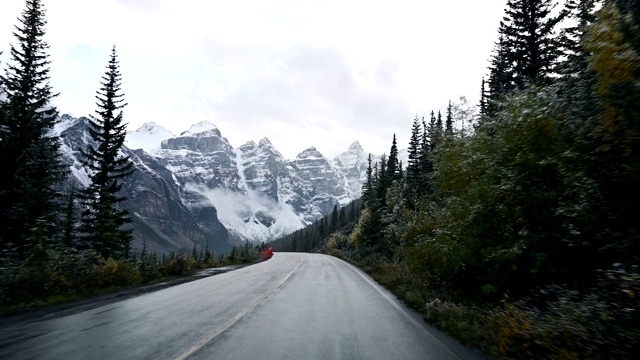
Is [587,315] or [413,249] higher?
[413,249]

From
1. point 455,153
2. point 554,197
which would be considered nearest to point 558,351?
point 554,197

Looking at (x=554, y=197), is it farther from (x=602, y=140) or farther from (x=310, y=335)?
(x=310, y=335)

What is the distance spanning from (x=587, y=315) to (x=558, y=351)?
0.74 m

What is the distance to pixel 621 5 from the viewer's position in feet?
23.1

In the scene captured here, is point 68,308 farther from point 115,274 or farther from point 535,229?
point 535,229

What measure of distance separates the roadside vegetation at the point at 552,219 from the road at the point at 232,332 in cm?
111

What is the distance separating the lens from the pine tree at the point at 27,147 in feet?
56.6

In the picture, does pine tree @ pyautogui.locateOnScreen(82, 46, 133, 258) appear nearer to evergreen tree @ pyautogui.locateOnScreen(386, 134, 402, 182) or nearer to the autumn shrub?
the autumn shrub

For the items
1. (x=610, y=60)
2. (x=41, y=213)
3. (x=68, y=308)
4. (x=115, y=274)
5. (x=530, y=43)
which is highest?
(x=530, y=43)

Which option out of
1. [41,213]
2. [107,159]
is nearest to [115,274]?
[41,213]

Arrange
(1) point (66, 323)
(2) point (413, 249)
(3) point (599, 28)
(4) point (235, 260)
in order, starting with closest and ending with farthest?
1. (3) point (599, 28)
2. (1) point (66, 323)
3. (2) point (413, 249)
4. (4) point (235, 260)

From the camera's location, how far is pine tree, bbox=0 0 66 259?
17.2 m

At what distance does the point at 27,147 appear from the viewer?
1881 cm

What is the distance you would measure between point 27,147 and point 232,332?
16.8 m
